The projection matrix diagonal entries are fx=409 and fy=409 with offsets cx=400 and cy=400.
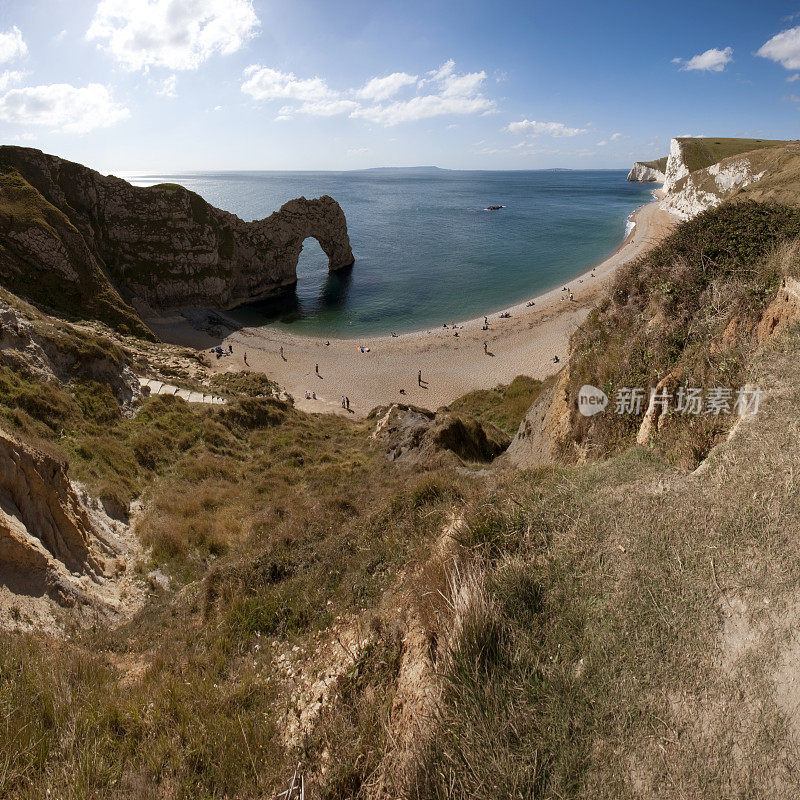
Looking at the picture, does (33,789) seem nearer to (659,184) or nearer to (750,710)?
(750,710)

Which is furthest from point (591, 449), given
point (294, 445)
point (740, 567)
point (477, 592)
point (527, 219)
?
point (527, 219)

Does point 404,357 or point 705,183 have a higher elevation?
point 705,183

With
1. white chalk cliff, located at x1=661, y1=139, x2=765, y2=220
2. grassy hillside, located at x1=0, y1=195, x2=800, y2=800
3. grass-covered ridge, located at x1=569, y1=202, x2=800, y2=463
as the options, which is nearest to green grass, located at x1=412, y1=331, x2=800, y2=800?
grassy hillside, located at x1=0, y1=195, x2=800, y2=800

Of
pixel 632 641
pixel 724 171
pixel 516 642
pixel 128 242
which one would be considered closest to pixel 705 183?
pixel 724 171

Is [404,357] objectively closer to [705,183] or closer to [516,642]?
[516,642]

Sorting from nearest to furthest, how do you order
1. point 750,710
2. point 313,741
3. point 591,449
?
point 750,710 < point 313,741 < point 591,449

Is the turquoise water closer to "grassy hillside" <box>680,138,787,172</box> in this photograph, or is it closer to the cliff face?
the cliff face
